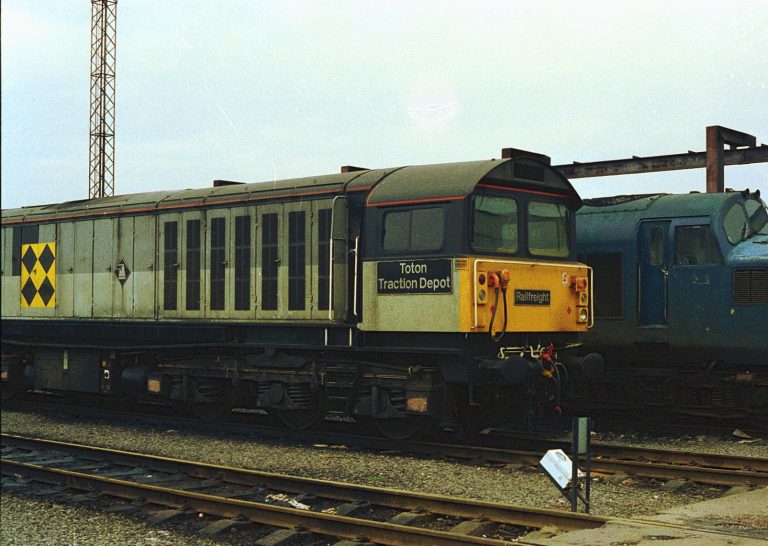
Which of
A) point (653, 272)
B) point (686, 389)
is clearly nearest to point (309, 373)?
point (653, 272)

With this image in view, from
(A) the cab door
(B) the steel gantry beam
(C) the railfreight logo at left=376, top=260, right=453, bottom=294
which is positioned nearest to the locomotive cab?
(C) the railfreight logo at left=376, top=260, right=453, bottom=294

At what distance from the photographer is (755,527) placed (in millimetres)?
7633

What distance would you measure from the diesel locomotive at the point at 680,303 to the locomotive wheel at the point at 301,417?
13.0 feet

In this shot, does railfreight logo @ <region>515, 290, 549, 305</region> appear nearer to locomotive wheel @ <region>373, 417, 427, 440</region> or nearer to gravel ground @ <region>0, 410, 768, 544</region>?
locomotive wheel @ <region>373, 417, 427, 440</region>

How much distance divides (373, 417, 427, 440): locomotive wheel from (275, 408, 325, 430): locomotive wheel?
1106 mm

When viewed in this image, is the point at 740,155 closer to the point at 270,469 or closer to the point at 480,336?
the point at 480,336

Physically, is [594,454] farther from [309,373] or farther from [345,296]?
[309,373]

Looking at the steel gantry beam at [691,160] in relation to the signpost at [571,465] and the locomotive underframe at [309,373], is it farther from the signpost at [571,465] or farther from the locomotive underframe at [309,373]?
the signpost at [571,465]

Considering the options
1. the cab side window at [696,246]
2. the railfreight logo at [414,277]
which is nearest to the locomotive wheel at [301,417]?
the railfreight logo at [414,277]

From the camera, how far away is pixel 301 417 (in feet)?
46.5

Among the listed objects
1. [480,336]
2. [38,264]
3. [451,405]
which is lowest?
[451,405]

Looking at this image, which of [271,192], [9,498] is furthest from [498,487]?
[271,192]

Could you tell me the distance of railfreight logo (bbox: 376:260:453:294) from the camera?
1171 centimetres

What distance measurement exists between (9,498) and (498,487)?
5.46m
